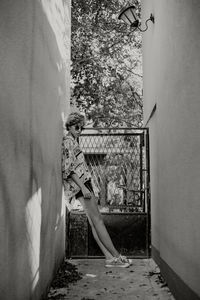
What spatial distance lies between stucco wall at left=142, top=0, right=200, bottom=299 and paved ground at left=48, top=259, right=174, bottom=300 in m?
0.37

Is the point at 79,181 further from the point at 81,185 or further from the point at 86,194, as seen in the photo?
the point at 86,194

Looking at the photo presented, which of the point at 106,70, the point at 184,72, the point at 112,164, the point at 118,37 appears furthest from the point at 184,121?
the point at 118,37

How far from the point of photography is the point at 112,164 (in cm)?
710

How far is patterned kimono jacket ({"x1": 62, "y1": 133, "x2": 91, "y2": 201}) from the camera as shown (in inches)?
191

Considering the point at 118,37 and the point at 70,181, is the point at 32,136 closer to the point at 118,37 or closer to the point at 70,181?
the point at 70,181

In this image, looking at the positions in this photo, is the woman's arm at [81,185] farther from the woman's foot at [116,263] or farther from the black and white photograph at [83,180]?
the woman's foot at [116,263]

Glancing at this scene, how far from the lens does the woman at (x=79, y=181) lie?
4.86 metres

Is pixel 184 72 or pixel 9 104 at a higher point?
pixel 184 72

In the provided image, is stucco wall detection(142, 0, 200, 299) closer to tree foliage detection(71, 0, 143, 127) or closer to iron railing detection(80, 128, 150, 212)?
iron railing detection(80, 128, 150, 212)

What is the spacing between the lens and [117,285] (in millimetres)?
4262

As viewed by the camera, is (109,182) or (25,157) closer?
(25,157)

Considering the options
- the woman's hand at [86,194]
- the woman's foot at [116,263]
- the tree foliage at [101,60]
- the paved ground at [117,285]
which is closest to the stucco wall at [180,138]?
the paved ground at [117,285]

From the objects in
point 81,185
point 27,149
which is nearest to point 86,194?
point 81,185

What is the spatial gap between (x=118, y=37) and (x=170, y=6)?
922 centimetres
